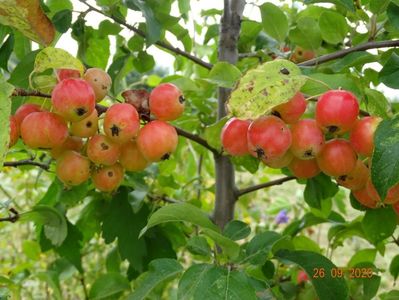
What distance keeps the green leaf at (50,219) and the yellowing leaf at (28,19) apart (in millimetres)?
468

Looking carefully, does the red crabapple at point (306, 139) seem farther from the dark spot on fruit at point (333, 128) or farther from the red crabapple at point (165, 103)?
the red crabapple at point (165, 103)

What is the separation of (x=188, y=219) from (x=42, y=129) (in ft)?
0.93

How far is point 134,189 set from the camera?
1.38 meters

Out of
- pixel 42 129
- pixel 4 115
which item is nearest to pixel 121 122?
pixel 42 129

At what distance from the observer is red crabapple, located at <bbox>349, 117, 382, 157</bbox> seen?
82cm

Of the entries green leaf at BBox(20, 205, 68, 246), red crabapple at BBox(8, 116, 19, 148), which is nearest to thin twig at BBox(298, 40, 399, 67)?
red crabapple at BBox(8, 116, 19, 148)

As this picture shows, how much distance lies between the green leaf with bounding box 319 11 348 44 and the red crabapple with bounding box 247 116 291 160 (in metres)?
0.47

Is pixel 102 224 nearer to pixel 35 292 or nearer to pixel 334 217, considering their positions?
pixel 334 217

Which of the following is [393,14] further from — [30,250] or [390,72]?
[30,250]

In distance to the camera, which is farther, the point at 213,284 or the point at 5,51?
the point at 5,51

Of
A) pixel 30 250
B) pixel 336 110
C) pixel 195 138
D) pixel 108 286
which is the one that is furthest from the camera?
pixel 30 250

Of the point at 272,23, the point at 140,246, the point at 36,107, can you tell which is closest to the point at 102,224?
the point at 140,246

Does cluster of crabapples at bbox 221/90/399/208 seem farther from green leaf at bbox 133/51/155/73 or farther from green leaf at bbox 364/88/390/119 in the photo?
green leaf at bbox 133/51/155/73
